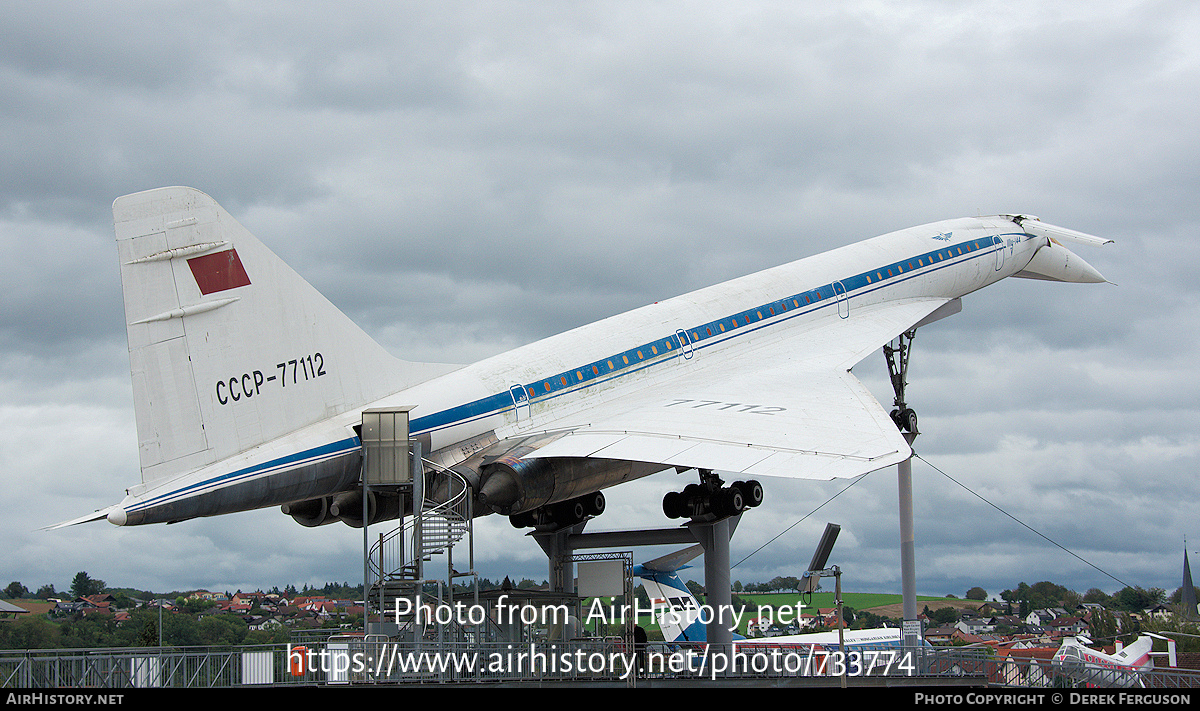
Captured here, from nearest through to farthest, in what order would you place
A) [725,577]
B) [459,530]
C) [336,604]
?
[459,530] < [725,577] < [336,604]

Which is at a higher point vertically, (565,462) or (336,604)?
(565,462)

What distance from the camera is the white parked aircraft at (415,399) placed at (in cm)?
1411

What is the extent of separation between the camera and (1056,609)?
284 feet

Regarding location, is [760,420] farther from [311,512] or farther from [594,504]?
[311,512]

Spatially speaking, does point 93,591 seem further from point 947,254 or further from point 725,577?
point 947,254

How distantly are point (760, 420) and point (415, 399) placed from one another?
5184mm

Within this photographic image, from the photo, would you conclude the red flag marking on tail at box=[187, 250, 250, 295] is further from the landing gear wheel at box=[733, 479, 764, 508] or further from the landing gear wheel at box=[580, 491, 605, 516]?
the landing gear wheel at box=[733, 479, 764, 508]

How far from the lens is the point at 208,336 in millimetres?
14578

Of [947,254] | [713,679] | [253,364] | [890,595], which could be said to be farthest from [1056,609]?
[253,364]

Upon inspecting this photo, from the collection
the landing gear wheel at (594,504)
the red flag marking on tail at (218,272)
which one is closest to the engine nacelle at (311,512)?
the red flag marking on tail at (218,272)

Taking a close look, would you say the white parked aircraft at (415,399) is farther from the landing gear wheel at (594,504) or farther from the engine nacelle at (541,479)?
the landing gear wheel at (594,504)

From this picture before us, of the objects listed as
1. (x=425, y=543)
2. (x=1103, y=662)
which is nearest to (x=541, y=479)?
(x=425, y=543)
